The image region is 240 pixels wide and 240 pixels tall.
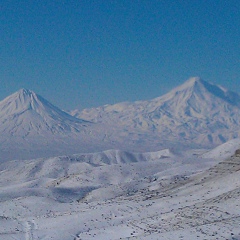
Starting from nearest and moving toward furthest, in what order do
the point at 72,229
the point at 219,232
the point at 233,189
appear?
the point at 219,232
the point at 72,229
the point at 233,189

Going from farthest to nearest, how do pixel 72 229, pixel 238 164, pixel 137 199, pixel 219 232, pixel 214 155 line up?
pixel 214 155 → pixel 238 164 → pixel 137 199 → pixel 72 229 → pixel 219 232

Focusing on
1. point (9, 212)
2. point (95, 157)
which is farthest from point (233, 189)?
point (95, 157)

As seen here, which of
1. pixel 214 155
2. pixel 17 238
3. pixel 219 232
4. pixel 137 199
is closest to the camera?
pixel 219 232

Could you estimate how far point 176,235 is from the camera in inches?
1277

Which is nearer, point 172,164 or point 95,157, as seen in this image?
point 172,164

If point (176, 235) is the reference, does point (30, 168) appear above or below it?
above

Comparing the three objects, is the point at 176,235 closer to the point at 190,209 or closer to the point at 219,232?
the point at 219,232

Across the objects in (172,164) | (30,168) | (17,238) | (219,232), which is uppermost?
(30,168)

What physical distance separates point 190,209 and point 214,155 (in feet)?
257

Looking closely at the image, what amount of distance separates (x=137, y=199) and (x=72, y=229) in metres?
13.4

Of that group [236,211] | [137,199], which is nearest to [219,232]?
[236,211]

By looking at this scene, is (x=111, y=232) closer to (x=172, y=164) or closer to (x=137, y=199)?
(x=137, y=199)

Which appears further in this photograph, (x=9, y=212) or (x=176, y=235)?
(x=9, y=212)

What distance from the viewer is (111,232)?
37.8 meters
